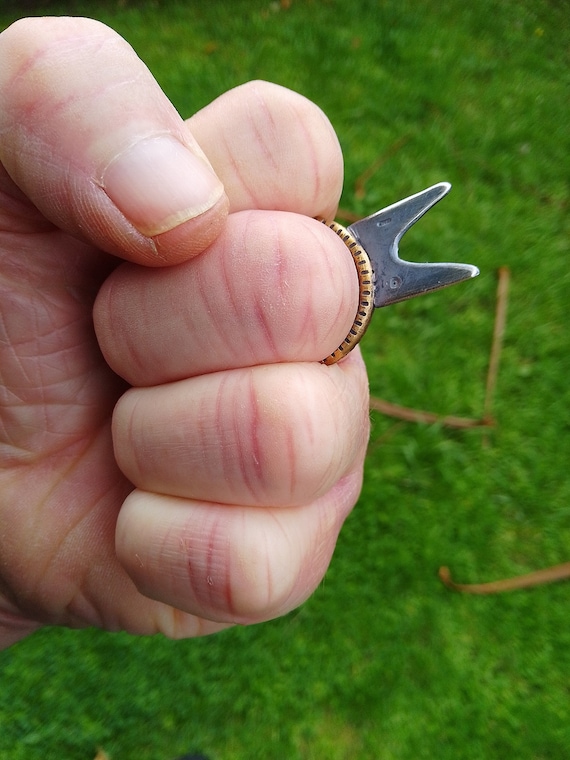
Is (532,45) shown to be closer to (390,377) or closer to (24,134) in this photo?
(390,377)

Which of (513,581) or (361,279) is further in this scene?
(513,581)

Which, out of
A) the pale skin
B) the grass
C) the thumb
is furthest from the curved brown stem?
the thumb

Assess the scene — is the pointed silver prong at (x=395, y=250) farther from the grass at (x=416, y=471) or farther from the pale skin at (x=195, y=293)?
the grass at (x=416, y=471)

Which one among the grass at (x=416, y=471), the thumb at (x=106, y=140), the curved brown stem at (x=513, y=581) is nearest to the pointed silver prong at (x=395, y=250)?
the thumb at (x=106, y=140)

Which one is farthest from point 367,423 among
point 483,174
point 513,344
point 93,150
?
point 483,174

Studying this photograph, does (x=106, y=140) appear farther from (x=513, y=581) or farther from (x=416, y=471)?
(x=513, y=581)

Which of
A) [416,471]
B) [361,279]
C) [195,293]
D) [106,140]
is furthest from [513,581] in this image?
[106,140]
